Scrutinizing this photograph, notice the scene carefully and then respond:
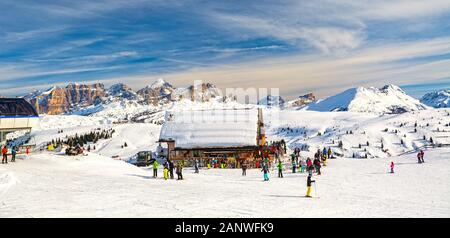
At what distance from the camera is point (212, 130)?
1945 inches

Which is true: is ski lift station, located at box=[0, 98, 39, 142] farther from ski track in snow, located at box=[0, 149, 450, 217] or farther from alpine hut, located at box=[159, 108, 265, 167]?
alpine hut, located at box=[159, 108, 265, 167]

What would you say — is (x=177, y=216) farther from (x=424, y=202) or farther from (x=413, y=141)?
(x=413, y=141)

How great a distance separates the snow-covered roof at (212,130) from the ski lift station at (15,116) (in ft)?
59.1

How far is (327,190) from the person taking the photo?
72.2 ft

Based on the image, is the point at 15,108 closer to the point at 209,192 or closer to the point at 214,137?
the point at 214,137

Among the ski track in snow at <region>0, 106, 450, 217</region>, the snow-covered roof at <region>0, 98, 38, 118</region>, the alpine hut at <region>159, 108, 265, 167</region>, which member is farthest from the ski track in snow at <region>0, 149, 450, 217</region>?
the alpine hut at <region>159, 108, 265, 167</region>

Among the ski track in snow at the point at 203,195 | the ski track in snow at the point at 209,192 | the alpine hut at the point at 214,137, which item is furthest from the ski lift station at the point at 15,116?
the alpine hut at the point at 214,137

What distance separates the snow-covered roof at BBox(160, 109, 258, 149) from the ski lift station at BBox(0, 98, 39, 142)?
18.0m

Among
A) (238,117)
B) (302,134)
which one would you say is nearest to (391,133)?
(302,134)

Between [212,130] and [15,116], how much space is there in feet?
75.3

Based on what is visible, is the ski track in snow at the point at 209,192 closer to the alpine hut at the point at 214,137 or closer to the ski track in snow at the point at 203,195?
the ski track in snow at the point at 203,195
